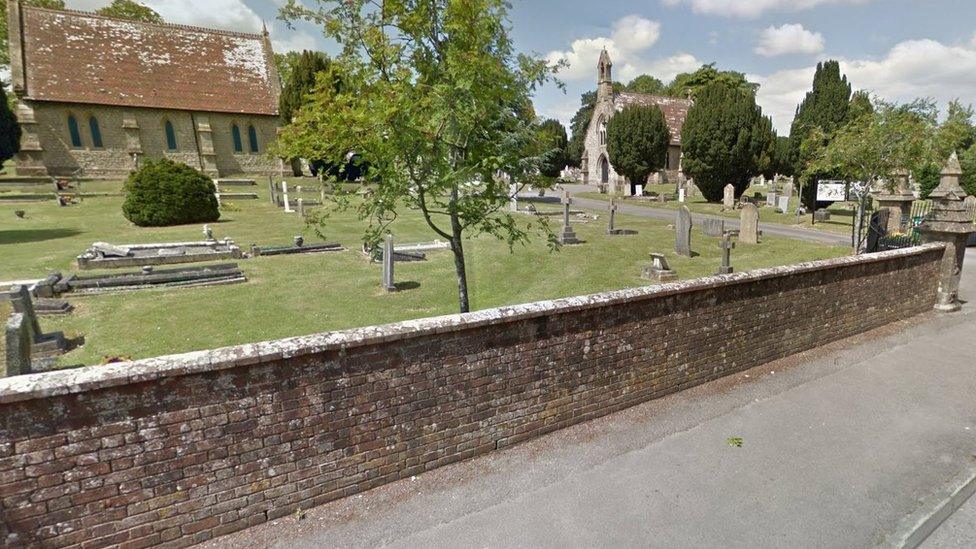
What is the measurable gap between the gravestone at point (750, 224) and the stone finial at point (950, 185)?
25.5 feet

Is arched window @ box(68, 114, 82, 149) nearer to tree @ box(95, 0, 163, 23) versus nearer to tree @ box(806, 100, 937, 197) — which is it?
tree @ box(95, 0, 163, 23)

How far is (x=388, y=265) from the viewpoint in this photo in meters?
10.1

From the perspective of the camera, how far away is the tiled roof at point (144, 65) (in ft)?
103

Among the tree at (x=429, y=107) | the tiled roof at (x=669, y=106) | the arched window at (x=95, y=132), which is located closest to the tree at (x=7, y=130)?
the arched window at (x=95, y=132)

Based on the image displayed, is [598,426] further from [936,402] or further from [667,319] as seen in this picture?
[936,402]

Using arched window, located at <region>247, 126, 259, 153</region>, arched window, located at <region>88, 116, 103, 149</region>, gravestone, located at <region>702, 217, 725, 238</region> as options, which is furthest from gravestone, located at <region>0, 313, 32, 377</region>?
arched window, located at <region>88, 116, 103, 149</region>

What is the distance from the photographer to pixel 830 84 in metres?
26.8

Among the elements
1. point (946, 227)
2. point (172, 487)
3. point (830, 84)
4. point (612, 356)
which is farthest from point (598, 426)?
point (830, 84)

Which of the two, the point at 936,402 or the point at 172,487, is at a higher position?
the point at 172,487

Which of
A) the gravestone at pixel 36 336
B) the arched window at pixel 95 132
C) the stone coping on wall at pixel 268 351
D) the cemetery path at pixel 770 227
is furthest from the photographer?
the arched window at pixel 95 132

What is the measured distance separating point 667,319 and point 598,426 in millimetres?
1421

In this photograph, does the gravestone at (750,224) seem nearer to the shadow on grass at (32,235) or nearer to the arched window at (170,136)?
the shadow on grass at (32,235)

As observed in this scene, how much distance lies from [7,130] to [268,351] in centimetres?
3979

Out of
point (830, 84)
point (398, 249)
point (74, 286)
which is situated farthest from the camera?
point (830, 84)
